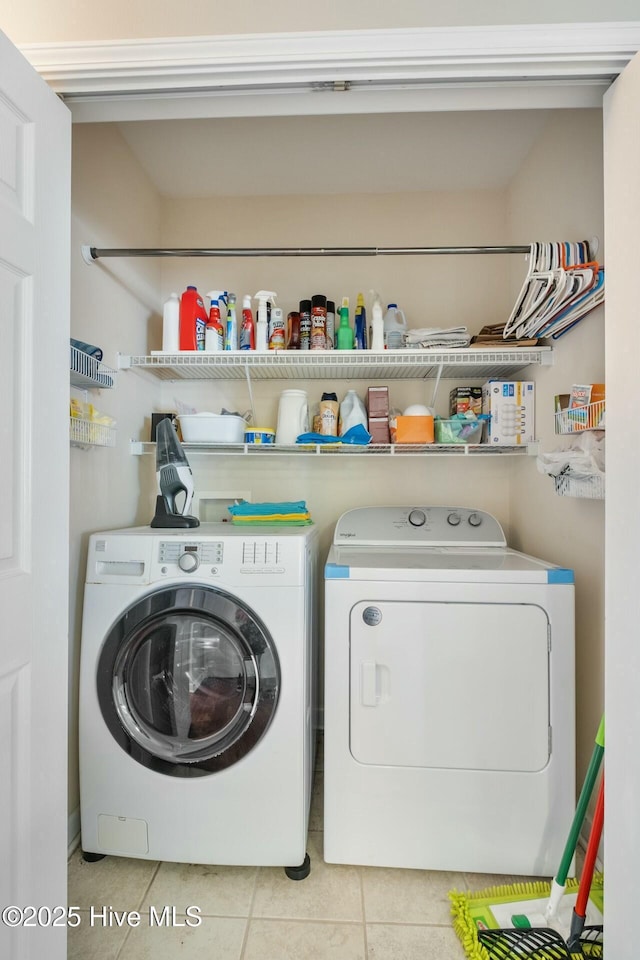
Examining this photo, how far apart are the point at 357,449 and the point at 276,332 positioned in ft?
2.02

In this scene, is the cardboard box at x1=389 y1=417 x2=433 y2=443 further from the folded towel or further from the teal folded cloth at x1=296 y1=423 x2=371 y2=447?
the folded towel

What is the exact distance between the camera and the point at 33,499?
951mm

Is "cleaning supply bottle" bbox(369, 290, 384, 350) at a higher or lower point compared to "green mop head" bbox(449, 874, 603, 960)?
higher

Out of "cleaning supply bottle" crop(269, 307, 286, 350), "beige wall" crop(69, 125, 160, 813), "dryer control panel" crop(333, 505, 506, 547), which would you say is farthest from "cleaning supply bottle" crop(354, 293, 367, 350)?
"beige wall" crop(69, 125, 160, 813)

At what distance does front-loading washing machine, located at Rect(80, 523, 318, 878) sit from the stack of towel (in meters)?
0.42

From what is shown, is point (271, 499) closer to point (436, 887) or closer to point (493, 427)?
point (493, 427)

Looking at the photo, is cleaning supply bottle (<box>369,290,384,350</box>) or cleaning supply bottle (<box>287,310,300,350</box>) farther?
cleaning supply bottle (<box>287,310,300,350</box>)

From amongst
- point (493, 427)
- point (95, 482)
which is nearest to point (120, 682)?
point (95, 482)

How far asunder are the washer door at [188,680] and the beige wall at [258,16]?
1381 millimetres

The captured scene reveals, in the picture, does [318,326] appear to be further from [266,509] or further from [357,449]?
[266,509]

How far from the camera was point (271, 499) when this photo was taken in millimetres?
2381

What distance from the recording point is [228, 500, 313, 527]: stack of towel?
1989 mm

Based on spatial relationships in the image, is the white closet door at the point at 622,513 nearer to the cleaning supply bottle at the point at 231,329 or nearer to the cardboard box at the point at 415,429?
the cardboard box at the point at 415,429

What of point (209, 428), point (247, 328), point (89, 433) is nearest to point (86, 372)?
point (89, 433)
